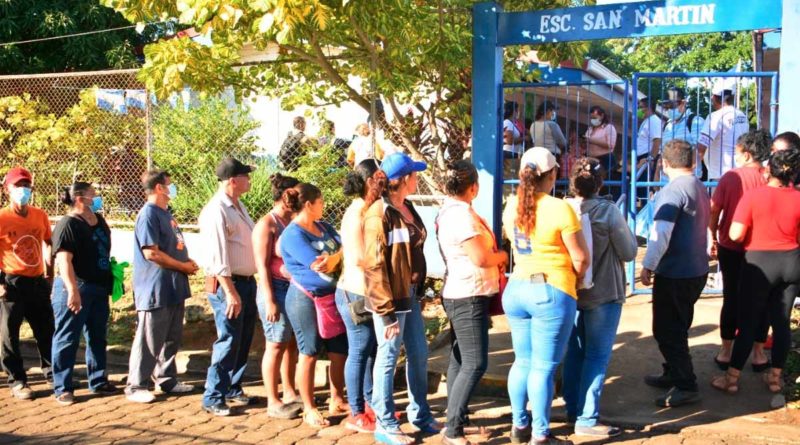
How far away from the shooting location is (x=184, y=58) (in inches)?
316

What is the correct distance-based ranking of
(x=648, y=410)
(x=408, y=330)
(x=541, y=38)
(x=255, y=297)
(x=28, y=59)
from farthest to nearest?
(x=28, y=59)
(x=541, y=38)
(x=255, y=297)
(x=648, y=410)
(x=408, y=330)

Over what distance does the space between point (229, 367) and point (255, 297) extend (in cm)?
57

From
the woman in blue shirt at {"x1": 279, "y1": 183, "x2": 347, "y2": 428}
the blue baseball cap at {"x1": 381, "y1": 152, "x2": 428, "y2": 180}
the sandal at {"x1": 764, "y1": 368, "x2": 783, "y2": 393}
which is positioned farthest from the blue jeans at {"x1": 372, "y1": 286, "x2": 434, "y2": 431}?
the sandal at {"x1": 764, "y1": 368, "x2": 783, "y2": 393}

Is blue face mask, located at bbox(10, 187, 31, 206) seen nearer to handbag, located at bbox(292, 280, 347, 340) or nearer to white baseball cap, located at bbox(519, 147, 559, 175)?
handbag, located at bbox(292, 280, 347, 340)

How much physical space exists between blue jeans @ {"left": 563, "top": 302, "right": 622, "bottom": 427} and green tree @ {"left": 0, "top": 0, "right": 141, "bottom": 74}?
45.1 ft

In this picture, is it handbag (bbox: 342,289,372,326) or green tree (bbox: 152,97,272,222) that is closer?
handbag (bbox: 342,289,372,326)

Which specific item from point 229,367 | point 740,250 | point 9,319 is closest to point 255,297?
point 229,367

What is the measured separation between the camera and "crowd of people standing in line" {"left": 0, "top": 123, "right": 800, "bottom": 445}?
523 centimetres

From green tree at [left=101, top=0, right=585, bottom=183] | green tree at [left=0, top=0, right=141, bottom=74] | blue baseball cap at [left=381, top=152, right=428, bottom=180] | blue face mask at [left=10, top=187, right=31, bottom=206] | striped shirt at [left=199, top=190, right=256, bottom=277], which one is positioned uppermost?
green tree at [left=0, top=0, right=141, bottom=74]

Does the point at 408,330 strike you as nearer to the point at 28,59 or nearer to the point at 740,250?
the point at 740,250

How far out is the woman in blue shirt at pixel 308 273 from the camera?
19.0 feet

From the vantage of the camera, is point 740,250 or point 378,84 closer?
point 740,250

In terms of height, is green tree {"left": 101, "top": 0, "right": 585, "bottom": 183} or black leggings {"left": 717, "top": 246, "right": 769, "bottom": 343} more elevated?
green tree {"left": 101, "top": 0, "right": 585, "bottom": 183}

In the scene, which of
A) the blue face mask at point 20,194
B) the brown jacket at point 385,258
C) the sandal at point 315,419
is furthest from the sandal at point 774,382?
the blue face mask at point 20,194
